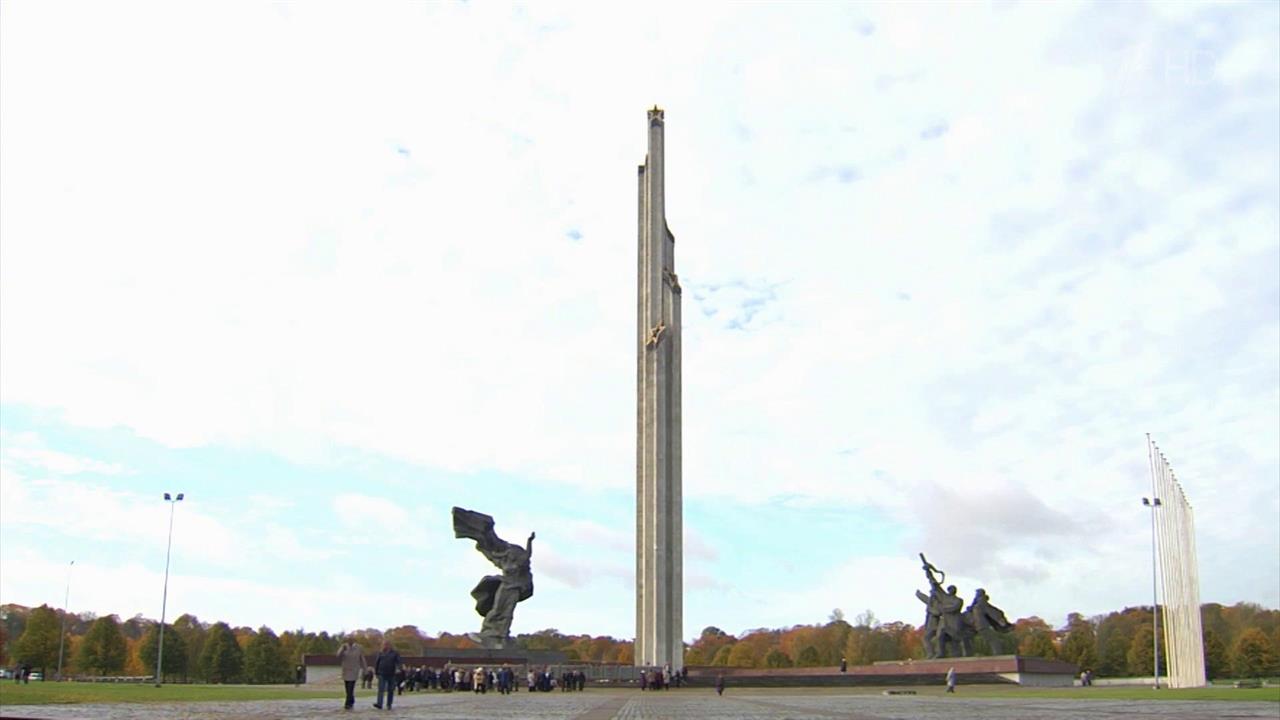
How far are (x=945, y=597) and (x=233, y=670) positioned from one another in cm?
4817

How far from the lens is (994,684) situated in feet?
125

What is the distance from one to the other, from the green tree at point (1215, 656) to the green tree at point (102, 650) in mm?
63904

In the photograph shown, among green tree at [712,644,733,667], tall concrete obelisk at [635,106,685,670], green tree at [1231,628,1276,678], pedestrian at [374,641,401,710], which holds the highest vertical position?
tall concrete obelisk at [635,106,685,670]

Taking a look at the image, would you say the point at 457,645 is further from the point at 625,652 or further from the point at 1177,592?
the point at 625,652

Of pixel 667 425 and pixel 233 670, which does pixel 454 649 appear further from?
pixel 233 670

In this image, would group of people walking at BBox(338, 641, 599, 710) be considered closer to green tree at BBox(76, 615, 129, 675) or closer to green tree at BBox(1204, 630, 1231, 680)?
green tree at BBox(76, 615, 129, 675)

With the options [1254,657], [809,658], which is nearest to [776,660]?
[809,658]

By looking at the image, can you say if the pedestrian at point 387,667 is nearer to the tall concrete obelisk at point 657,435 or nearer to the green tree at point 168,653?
the tall concrete obelisk at point 657,435

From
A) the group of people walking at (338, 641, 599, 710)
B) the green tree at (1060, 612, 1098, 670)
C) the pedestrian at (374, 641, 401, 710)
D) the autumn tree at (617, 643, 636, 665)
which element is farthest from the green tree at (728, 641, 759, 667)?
the pedestrian at (374, 641, 401, 710)

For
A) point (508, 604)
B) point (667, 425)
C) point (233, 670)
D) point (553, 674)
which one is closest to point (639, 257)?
point (667, 425)

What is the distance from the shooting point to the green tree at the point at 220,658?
70.9 metres

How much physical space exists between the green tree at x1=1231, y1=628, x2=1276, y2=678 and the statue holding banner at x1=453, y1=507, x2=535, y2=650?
142ft

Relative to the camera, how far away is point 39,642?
68.8 m

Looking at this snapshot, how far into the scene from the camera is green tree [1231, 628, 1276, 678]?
63.5 meters
